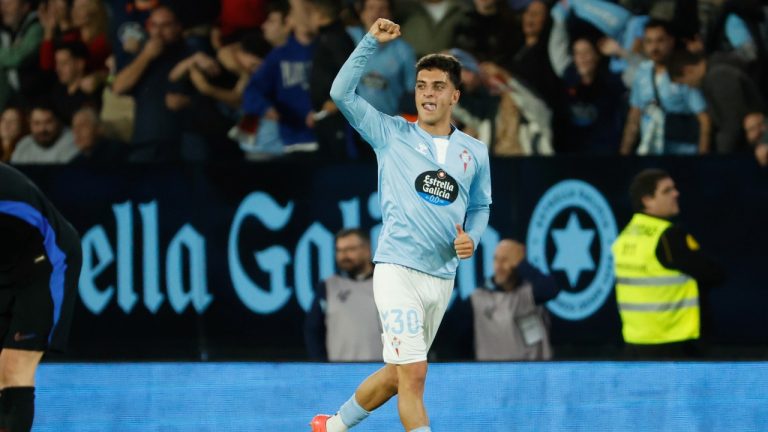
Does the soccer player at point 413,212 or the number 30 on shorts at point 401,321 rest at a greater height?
the soccer player at point 413,212

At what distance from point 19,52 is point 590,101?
4.78 metres

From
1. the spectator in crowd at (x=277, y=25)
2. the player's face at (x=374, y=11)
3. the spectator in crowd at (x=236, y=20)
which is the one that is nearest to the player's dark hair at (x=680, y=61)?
the player's face at (x=374, y=11)

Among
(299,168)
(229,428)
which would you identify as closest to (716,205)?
(299,168)

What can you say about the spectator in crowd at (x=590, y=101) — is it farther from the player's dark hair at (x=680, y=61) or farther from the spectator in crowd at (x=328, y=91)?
the spectator in crowd at (x=328, y=91)

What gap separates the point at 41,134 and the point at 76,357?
1.88 meters

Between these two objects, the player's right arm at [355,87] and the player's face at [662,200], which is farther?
the player's face at [662,200]

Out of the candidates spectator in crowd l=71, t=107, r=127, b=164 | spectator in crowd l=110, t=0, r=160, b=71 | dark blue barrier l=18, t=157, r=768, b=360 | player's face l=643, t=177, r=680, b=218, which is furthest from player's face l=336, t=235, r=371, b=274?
spectator in crowd l=110, t=0, r=160, b=71

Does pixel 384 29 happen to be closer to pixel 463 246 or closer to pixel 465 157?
pixel 465 157

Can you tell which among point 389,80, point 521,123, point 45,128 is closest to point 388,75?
point 389,80

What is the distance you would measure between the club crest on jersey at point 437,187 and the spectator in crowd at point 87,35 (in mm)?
5775

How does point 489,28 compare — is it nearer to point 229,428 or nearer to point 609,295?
point 609,295

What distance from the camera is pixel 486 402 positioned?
278 inches

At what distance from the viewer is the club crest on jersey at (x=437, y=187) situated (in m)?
6.41

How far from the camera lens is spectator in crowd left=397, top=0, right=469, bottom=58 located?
1084 cm
